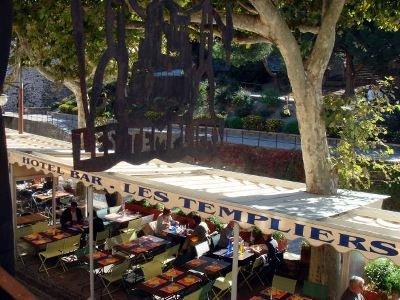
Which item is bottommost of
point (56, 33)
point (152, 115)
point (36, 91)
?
point (152, 115)

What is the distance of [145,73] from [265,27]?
13.5 feet

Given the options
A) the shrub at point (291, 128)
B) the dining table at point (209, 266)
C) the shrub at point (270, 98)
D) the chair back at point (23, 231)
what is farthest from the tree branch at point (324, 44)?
the shrub at point (270, 98)

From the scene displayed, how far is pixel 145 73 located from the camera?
235 inches

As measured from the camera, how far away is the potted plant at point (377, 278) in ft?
27.4

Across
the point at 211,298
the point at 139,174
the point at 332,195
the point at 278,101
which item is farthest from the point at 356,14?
the point at 278,101

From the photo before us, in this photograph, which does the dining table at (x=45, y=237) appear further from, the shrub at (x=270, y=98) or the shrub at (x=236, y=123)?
the shrub at (x=270, y=98)

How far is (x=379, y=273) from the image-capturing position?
9000mm

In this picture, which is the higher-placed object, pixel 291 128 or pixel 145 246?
pixel 291 128

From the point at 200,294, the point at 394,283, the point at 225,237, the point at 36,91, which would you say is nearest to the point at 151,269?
the point at 200,294

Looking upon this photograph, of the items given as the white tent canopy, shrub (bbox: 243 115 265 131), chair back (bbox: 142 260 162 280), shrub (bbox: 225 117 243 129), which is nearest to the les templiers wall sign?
the white tent canopy

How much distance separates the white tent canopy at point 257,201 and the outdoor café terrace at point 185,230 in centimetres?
1

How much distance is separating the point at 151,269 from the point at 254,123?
2152 cm

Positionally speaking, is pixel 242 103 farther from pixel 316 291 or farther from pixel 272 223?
pixel 272 223

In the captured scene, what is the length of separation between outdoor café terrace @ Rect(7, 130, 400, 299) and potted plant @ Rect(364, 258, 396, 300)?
2.39 feet
